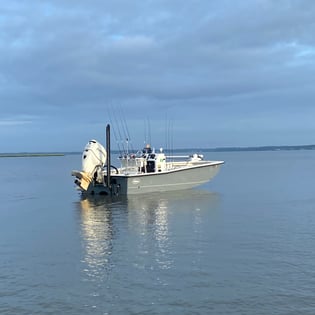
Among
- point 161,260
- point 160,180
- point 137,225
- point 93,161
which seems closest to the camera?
point 161,260

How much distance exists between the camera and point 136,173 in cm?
3606

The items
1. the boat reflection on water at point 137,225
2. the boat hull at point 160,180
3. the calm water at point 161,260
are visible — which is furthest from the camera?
the boat hull at point 160,180

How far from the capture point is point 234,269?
14.9m

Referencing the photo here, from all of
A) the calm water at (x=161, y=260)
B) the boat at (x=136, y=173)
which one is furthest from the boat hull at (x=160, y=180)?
the calm water at (x=161, y=260)

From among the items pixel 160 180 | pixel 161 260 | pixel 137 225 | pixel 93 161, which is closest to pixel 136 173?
pixel 160 180

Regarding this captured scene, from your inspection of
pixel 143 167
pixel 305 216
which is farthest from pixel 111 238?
pixel 143 167

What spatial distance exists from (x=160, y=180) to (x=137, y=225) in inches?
478

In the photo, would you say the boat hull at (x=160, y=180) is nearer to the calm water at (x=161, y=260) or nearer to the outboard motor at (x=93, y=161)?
the outboard motor at (x=93, y=161)

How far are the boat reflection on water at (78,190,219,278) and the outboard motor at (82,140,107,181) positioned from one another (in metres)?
1.74

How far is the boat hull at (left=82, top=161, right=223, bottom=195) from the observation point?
35.2m

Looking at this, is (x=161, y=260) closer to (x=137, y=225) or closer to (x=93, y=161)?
(x=137, y=225)

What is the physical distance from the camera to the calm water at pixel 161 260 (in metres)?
12.2

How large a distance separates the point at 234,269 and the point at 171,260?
220cm

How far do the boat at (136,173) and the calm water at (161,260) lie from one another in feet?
16.7
